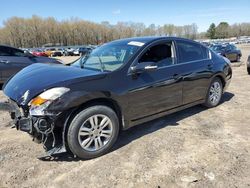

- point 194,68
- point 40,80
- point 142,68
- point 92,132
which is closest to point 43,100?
point 40,80

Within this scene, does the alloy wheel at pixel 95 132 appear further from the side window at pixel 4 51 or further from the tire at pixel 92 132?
the side window at pixel 4 51

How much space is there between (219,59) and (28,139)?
421cm

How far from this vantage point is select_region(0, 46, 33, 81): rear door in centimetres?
779

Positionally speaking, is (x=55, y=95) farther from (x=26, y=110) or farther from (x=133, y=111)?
(x=133, y=111)

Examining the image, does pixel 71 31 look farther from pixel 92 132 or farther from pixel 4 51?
pixel 92 132

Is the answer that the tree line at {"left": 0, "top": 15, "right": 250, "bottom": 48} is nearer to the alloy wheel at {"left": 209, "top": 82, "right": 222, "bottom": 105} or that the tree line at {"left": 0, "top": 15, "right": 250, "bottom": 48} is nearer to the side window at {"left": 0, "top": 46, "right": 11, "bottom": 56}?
the side window at {"left": 0, "top": 46, "right": 11, "bottom": 56}

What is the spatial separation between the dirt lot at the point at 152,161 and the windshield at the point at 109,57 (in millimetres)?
1203

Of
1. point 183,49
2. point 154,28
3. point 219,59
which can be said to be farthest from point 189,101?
point 154,28

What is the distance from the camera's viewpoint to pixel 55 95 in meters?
3.13

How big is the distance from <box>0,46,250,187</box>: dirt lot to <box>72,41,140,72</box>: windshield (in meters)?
1.20

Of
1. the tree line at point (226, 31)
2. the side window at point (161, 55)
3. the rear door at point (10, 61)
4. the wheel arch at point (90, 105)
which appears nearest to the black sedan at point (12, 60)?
the rear door at point (10, 61)

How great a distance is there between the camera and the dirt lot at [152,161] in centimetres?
298

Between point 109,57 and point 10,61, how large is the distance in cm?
481

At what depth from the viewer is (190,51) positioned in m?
4.93
